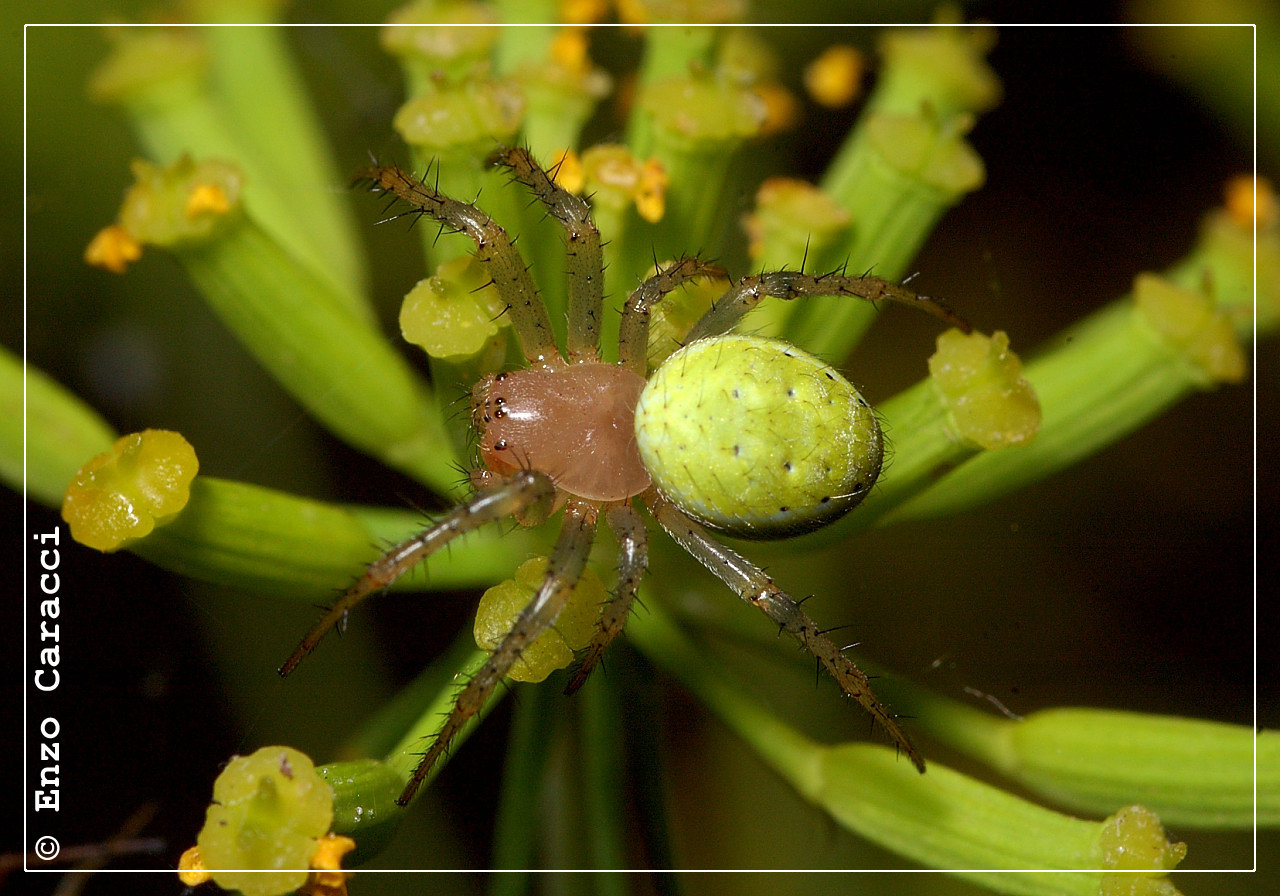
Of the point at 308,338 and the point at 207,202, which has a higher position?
the point at 207,202

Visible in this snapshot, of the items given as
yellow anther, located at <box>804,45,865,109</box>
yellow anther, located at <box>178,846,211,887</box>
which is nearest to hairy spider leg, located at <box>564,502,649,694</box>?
yellow anther, located at <box>178,846,211,887</box>

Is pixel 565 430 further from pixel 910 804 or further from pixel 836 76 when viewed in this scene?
pixel 836 76

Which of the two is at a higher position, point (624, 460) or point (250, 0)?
point (250, 0)

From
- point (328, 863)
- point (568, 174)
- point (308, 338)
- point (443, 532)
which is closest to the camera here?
point (328, 863)

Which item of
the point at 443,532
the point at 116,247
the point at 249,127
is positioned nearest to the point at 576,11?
the point at 249,127

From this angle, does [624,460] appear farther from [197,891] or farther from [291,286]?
[197,891]

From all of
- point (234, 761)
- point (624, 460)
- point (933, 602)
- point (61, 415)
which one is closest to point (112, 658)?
point (61, 415)
